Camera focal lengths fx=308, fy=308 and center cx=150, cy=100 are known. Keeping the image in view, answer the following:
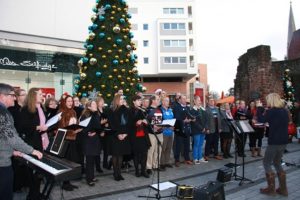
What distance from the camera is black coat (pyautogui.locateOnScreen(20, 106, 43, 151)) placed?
227 inches

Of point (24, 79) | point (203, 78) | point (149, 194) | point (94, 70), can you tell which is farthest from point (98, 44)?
point (203, 78)

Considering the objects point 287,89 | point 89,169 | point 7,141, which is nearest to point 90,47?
point 89,169

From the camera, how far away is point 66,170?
12.2 feet

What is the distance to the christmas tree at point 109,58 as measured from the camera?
39.4 ft

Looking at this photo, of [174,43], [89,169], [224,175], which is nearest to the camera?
[224,175]

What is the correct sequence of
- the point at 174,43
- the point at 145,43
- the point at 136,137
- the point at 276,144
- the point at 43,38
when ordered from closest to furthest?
the point at 276,144 < the point at 136,137 < the point at 43,38 < the point at 174,43 < the point at 145,43

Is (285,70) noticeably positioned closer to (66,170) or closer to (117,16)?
(117,16)

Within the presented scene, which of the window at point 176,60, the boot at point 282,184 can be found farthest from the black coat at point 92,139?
the window at point 176,60

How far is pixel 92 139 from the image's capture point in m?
7.36

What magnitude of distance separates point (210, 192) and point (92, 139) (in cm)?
348

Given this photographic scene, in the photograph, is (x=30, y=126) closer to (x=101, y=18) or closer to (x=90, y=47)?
(x=90, y=47)

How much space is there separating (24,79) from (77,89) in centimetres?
936

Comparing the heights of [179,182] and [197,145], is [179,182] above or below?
below

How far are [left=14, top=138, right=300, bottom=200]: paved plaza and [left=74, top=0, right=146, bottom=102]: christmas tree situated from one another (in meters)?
3.97
